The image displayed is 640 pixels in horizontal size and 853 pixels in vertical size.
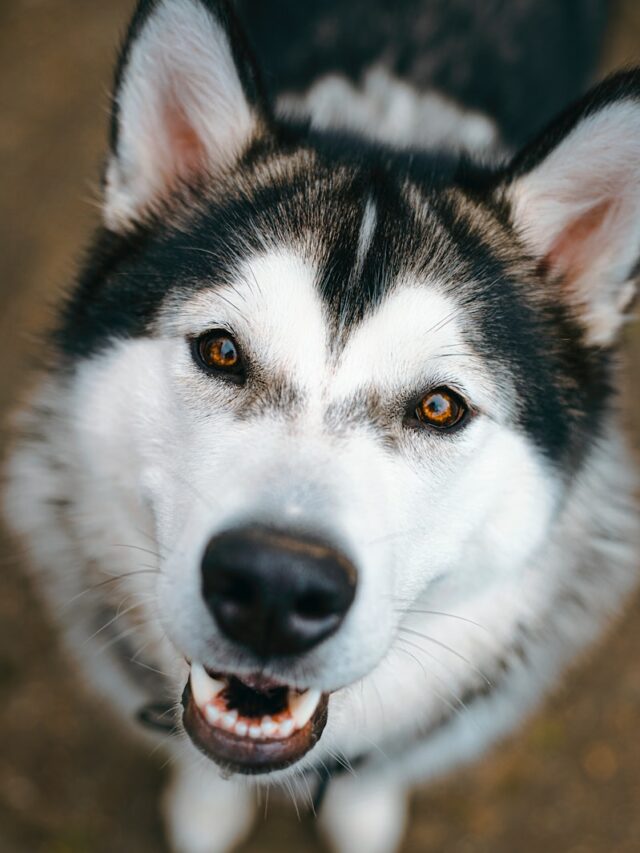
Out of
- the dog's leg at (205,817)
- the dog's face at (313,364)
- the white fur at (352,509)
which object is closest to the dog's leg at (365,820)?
the dog's leg at (205,817)

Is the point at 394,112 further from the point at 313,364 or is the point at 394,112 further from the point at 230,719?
the point at 230,719

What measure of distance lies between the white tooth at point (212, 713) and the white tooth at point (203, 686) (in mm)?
16

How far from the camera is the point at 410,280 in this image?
1.93m

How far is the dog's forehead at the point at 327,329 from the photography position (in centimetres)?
184

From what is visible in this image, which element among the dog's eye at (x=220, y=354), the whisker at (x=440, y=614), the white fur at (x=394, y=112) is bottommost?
the whisker at (x=440, y=614)

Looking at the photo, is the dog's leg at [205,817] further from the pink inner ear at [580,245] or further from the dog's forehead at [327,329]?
the pink inner ear at [580,245]

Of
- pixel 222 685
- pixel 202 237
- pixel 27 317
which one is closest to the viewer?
pixel 222 685

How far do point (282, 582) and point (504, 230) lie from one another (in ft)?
3.97

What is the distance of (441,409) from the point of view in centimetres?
195

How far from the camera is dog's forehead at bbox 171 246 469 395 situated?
1.84 metres

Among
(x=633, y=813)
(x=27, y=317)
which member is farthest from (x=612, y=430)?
(x=27, y=317)

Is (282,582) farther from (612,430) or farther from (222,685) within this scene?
(612,430)

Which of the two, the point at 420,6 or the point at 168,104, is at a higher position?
the point at 420,6

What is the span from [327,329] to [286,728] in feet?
3.10
